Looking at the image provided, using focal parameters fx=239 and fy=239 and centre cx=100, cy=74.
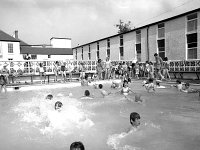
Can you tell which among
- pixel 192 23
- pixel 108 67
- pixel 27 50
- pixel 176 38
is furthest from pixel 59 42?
pixel 192 23

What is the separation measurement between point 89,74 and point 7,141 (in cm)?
1495

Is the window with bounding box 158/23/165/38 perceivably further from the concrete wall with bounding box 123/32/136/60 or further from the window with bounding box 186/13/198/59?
the concrete wall with bounding box 123/32/136/60

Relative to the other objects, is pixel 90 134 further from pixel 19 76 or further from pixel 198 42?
pixel 198 42

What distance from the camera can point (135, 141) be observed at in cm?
646

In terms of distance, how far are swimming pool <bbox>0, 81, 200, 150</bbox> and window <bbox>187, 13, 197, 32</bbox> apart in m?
8.31

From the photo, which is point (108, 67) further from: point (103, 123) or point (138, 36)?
point (103, 123)

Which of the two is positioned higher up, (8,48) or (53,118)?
(8,48)

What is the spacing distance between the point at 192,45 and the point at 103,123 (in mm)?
13492

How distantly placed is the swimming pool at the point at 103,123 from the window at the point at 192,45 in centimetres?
752

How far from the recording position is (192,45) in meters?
19.0

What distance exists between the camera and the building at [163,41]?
746 inches

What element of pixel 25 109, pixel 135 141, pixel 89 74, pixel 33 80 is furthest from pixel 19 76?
pixel 135 141

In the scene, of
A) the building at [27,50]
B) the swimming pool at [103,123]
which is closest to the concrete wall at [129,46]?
the swimming pool at [103,123]

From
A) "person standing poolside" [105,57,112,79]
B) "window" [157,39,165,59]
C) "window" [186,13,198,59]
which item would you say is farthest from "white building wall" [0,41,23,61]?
"window" [186,13,198,59]
